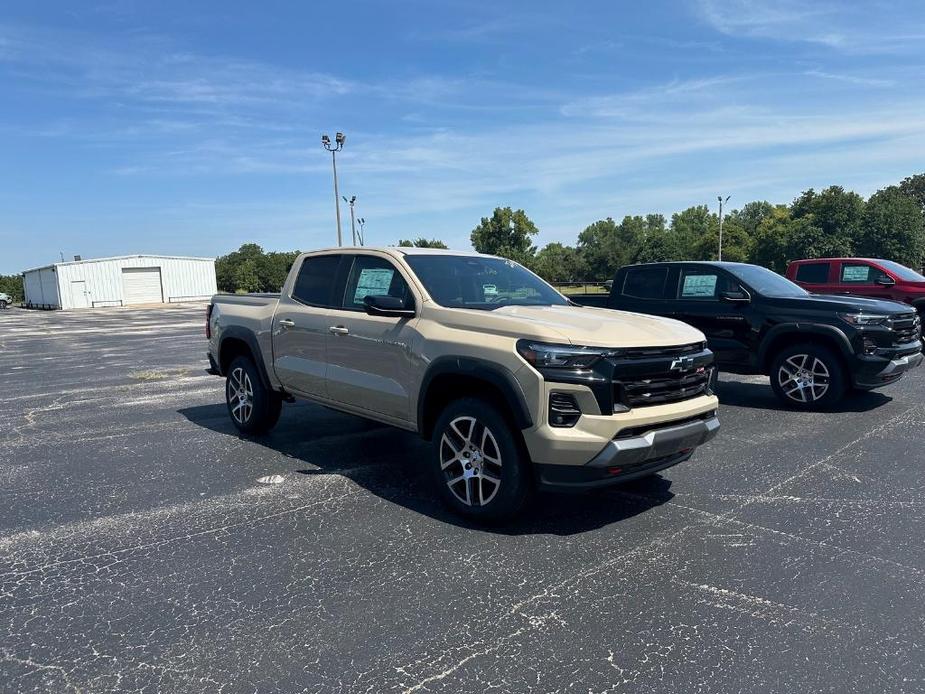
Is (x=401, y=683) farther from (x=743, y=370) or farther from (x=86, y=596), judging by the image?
(x=743, y=370)

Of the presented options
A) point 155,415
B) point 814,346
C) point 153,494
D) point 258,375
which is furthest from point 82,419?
point 814,346

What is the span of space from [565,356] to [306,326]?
2.77 meters

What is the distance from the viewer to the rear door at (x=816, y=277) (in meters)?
13.2

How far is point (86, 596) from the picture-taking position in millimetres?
3379

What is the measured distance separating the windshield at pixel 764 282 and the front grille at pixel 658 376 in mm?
4284

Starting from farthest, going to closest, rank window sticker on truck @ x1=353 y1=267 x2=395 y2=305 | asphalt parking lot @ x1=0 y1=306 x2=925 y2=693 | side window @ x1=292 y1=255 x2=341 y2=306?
side window @ x1=292 y1=255 x2=341 y2=306, window sticker on truck @ x1=353 y1=267 x2=395 y2=305, asphalt parking lot @ x1=0 y1=306 x2=925 y2=693

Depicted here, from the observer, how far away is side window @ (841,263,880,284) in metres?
12.6

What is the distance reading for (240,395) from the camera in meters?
6.73

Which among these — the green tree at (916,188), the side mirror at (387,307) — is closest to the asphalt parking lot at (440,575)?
the side mirror at (387,307)

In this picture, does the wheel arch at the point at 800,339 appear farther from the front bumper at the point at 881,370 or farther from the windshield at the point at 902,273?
the windshield at the point at 902,273

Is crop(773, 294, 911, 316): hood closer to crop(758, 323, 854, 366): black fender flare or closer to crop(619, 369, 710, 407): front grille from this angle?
crop(758, 323, 854, 366): black fender flare

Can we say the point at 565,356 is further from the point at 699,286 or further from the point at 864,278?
the point at 864,278

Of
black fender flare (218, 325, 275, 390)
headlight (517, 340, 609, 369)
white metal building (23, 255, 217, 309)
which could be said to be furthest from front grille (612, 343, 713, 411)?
white metal building (23, 255, 217, 309)

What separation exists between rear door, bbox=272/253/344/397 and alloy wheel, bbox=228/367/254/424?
0.63 metres
